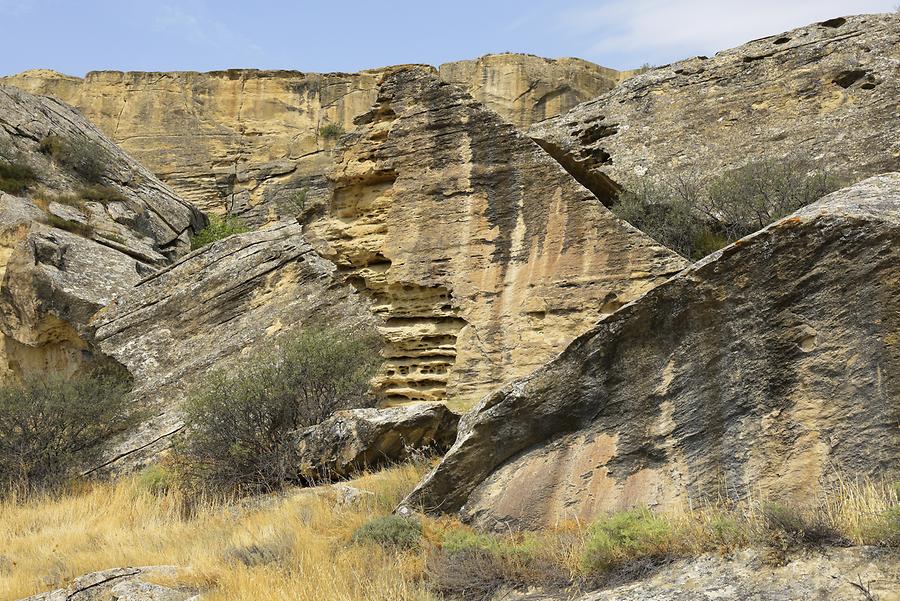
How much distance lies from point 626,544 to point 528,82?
36.1 meters

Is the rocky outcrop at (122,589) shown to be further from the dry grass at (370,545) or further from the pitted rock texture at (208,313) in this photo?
the pitted rock texture at (208,313)

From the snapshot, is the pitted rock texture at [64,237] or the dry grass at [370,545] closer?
the dry grass at [370,545]

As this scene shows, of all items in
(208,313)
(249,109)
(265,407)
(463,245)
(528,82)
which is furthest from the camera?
(249,109)

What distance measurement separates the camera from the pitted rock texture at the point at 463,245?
9.58m

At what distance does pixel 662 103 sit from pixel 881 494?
11.0 m

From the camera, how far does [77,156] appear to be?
2194cm

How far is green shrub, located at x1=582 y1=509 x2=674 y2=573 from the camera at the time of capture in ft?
16.8

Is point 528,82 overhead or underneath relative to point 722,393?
overhead

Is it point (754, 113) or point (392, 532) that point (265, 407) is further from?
point (754, 113)

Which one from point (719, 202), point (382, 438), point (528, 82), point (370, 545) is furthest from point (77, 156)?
point (528, 82)

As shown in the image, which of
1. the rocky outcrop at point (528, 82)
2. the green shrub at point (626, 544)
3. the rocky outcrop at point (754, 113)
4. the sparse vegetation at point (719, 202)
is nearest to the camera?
the green shrub at point (626, 544)

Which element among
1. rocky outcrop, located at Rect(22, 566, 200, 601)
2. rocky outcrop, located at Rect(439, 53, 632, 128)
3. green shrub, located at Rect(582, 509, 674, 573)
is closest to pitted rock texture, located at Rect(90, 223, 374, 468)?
rocky outcrop, located at Rect(22, 566, 200, 601)

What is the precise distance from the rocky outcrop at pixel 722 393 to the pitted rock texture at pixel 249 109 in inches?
1186

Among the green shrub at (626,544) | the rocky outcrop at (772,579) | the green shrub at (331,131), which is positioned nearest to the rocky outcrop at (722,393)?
the green shrub at (626,544)
